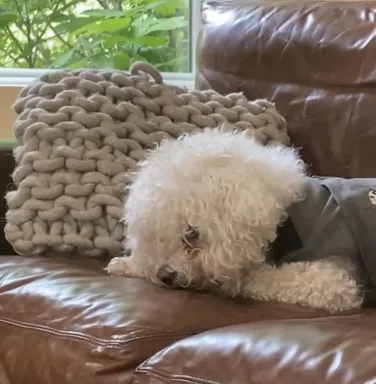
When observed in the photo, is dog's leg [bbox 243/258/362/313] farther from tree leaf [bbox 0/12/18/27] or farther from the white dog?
tree leaf [bbox 0/12/18/27]

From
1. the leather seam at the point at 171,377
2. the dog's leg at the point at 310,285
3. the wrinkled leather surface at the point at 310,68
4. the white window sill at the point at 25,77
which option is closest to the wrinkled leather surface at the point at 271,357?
the leather seam at the point at 171,377

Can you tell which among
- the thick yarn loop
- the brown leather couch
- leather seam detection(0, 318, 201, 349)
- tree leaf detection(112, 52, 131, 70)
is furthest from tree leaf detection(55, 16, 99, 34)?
leather seam detection(0, 318, 201, 349)

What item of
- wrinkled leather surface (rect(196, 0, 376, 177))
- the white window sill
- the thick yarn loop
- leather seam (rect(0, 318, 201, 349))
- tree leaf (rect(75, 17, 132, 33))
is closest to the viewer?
leather seam (rect(0, 318, 201, 349))

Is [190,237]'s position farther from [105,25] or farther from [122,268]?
[105,25]

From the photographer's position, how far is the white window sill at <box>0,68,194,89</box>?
9.78 ft

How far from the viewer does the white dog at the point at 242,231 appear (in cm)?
167

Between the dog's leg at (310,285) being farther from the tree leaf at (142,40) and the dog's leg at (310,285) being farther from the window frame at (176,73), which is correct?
the tree leaf at (142,40)

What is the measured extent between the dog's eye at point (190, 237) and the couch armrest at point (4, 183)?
0.57 metres

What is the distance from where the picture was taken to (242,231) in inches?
66.2

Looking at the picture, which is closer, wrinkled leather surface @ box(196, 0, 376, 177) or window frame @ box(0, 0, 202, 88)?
wrinkled leather surface @ box(196, 0, 376, 177)

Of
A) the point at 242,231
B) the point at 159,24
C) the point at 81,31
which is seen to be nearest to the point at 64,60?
the point at 81,31

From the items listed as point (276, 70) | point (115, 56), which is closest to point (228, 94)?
point (276, 70)

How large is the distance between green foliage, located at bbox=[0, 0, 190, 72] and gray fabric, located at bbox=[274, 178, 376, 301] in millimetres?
1559

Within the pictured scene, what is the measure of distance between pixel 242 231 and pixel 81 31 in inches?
64.6
